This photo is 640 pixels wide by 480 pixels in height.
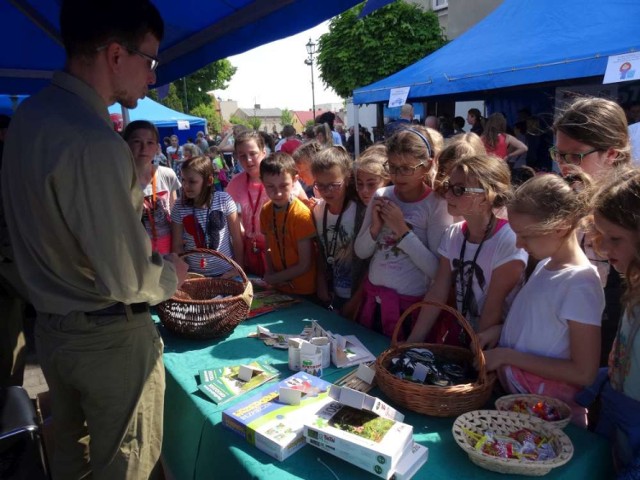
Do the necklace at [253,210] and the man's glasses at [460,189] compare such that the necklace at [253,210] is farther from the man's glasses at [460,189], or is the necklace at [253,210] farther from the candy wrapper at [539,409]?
the candy wrapper at [539,409]

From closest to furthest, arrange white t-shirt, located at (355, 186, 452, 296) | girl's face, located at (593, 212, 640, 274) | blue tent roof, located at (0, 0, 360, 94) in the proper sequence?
girl's face, located at (593, 212, 640, 274) < white t-shirt, located at (355, 186, 452, 296) < blue tent roof, located at (0, 0, 360, 94)

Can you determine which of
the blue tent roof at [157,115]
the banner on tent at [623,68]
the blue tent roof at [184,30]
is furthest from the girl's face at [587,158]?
the blue tent roof at [157,115]

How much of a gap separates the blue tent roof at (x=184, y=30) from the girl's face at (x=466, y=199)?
1031 mm

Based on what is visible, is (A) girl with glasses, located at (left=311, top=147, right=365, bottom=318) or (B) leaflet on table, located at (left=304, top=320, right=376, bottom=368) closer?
(B) leaflet on table, located at (left=304, top=320, right=376, bottom=368)

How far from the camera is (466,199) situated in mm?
1758

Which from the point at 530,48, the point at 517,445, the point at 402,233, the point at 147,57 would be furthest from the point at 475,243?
the point at 530,48

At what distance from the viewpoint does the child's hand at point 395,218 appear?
198 centimetres

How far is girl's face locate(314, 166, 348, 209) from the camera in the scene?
238 centimetres

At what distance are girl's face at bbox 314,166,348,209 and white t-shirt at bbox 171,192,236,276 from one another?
2.23ft

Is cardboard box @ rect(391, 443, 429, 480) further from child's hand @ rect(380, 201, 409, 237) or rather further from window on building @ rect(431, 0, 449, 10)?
window on building @ rect(431, 0, 449, 10)

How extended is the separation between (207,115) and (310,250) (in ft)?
126

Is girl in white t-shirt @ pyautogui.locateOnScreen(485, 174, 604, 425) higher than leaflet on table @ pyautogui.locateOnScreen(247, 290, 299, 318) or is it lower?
higher

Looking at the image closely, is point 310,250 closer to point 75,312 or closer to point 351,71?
point 75,312

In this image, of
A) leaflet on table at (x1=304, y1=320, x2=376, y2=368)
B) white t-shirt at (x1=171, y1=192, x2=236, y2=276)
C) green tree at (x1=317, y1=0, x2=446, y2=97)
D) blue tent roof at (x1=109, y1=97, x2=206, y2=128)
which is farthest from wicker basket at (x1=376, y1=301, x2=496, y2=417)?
green tree at (x1=317, y1=0, x2=446, y2=97)
